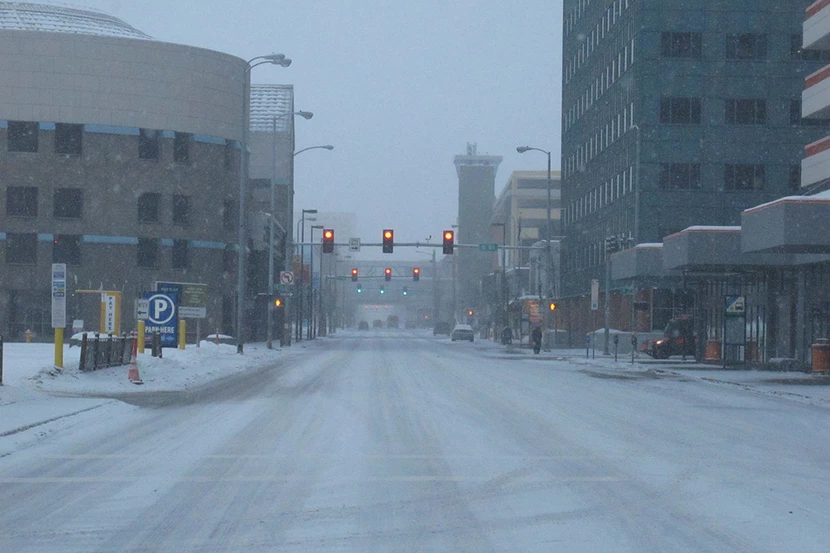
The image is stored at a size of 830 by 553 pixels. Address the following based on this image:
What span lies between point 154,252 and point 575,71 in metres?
39.7

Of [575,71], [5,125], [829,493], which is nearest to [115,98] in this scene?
[5,125]

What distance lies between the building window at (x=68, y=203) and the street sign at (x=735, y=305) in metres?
42.1

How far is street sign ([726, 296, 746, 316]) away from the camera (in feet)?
129

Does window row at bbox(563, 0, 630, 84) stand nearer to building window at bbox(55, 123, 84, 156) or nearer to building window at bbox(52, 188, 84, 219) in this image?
building window at bbox(55, 123, 84, 156)

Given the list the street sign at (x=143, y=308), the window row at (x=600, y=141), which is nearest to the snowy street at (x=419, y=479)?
the street sign at (x=143, y=308)

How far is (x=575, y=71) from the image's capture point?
9062cm

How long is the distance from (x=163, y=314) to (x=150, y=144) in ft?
122

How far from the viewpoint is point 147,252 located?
68938mm

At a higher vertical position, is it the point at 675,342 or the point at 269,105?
the point at 269,105

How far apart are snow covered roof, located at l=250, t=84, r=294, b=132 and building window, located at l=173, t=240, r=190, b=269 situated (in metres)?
32.0

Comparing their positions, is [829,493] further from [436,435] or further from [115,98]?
[115,98]

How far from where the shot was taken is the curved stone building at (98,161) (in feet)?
216

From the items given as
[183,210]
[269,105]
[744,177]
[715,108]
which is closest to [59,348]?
[183,210]

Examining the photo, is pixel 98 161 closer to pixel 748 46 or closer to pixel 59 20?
pixel 59 20
